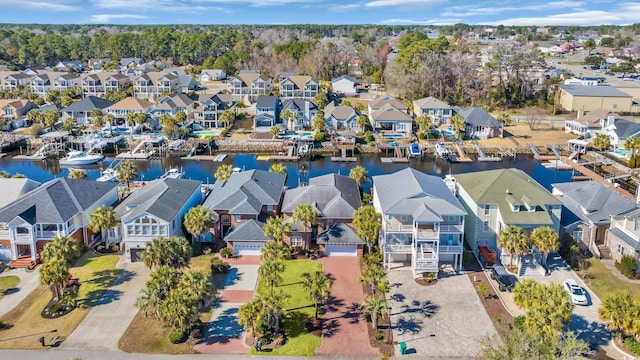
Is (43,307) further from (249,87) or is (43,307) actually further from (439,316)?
(249,87)

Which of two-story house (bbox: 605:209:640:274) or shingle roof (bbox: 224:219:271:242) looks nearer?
two-story house (bbox: 605:209:640:274)

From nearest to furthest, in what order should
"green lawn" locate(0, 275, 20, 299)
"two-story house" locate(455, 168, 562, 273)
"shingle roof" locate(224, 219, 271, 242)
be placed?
"green lawn" locate(0, 275, 20, 299) → "two-story house" locate(455, 168, 562, 273) → "shingle roof" locate(224, 219, 271, 242)

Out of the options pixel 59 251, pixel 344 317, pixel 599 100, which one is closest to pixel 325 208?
pixel 344 317

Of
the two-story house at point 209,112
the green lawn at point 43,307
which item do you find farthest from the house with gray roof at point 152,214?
the two-story house at point 209,112

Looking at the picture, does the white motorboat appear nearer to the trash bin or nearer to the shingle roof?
the shingle roof

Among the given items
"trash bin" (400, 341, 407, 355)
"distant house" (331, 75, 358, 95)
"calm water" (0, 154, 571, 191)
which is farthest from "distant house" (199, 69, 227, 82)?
"trash bin" (400, 341, 407, 355)

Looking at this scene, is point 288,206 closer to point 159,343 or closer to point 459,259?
point 459,259

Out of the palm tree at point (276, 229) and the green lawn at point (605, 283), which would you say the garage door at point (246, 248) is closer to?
the palm tree at point (276, 229)
